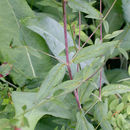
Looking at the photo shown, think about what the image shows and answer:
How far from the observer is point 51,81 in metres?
0.42

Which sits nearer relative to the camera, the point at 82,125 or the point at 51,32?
the point at 82,125

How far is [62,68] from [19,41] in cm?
44

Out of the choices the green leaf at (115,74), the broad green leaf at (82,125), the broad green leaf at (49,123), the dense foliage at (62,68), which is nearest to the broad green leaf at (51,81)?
the dense foliage at (62,68)

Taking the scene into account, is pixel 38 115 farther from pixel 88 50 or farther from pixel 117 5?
pixel 117 5

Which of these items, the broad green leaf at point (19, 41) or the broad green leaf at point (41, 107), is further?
the broad green leaf at point (19, 41)

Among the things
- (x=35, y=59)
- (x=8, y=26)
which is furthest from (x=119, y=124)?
(x=8, y=26)

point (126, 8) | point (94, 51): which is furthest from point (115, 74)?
point (94, 51)

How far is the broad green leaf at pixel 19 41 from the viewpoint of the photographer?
2.66ft

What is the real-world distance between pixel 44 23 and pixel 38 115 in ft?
1.21

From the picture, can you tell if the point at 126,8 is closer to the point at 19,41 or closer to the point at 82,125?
the point at 19,41

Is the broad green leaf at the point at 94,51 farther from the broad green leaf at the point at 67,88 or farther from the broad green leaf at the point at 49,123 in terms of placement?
the broad green leaf at the point at 49,123

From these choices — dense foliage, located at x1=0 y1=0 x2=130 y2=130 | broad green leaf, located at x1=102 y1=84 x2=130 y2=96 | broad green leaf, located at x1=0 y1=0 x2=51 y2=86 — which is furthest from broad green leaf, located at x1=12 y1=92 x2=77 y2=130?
broad green leaf, located at x1=0 y1=0 x2=51 y2=86

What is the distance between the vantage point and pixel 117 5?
0.92 m

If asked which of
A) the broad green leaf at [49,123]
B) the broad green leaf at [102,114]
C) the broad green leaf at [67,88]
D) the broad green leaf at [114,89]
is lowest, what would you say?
the broad green leaf at [49,123]
